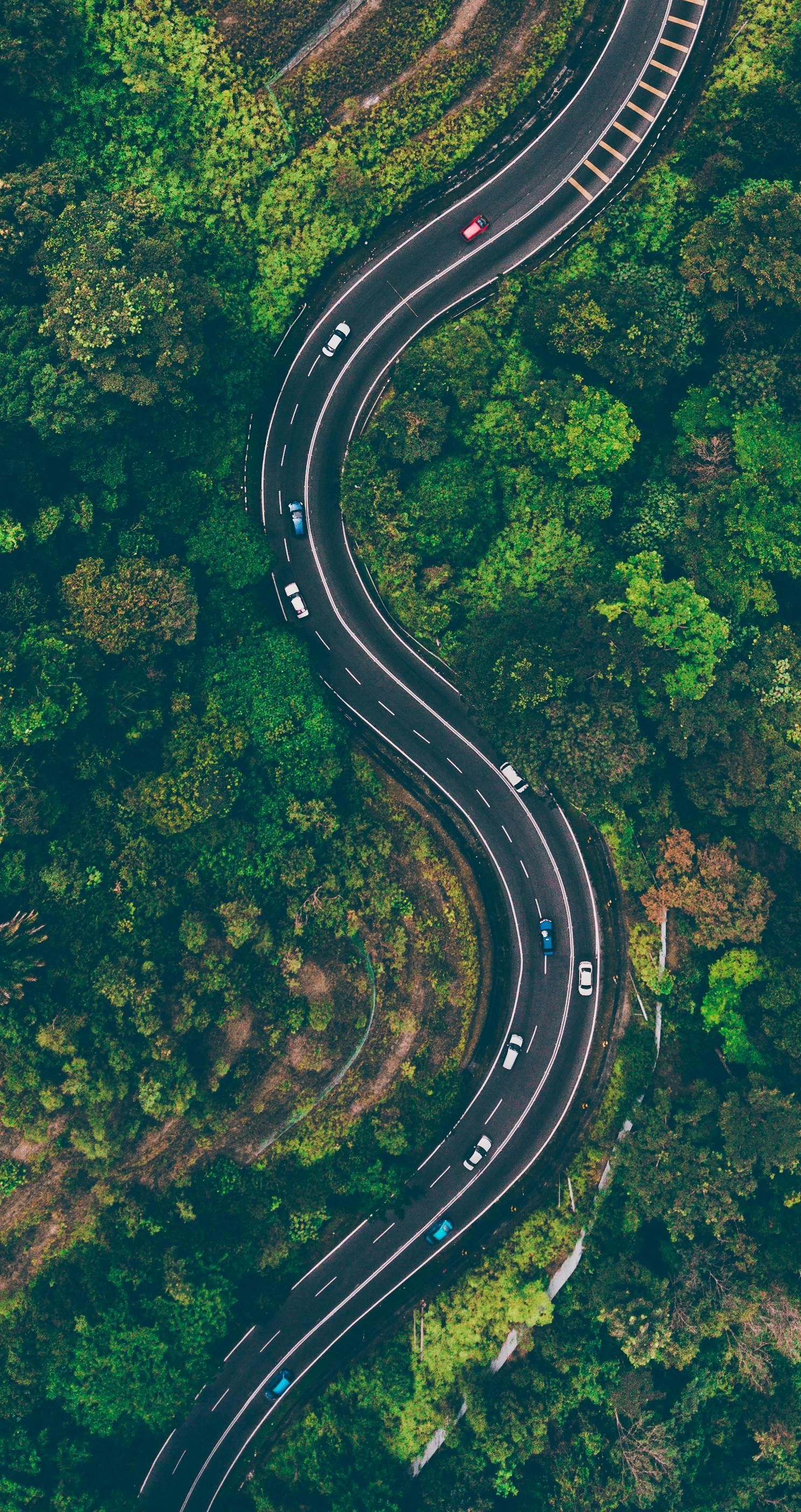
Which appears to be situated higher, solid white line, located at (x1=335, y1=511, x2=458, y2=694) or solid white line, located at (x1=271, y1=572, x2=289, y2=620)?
solid white line, located at (x1=271, y1=572, x2=289, y2=620)

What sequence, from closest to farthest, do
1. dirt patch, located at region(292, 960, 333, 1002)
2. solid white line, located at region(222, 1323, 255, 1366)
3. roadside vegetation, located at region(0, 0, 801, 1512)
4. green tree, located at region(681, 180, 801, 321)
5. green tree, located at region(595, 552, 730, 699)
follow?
1. roadside vegetation, located at region(0, 0, 801, 1512)
2. green tree, located at region(681, 180, 801, 321)
3. green tree, located at region(595, 552, 730, 699)
4. dirt patch, located at region(292, 960, 333, 1002)
5. solid white line, located at region(222, 1323, 255, 1366)

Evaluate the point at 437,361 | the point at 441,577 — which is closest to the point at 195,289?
the point at 437,361

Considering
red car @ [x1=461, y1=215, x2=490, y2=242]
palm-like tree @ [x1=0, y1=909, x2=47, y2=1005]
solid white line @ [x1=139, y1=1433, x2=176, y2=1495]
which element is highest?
red car @ [x1=461, y1=215, x2=490, y2=242]

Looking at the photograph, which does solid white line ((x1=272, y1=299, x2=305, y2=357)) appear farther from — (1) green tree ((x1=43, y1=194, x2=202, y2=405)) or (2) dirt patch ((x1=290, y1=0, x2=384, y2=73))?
(2) dirt patch ((x1=290, y1=0, x2=384, y2=73))

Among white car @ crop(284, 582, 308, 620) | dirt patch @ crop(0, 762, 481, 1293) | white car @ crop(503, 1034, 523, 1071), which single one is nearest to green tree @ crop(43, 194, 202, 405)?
white car @ crop(284, 582, 308, 620)

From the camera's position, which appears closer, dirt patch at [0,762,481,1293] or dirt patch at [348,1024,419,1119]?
dirt patch at [0,762,481,1293]

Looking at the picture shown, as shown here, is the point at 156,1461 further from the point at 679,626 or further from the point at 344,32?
the point at 344,32

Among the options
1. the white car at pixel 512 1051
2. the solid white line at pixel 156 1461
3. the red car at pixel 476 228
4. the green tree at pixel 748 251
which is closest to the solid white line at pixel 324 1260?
the solid white line at pixel 156 1461
